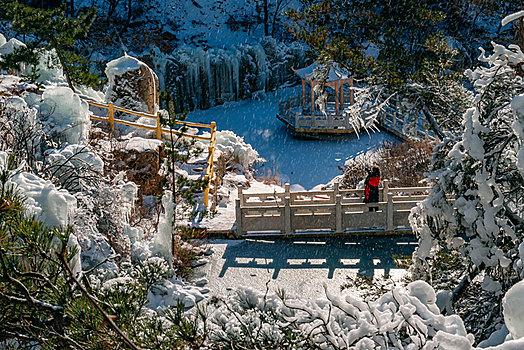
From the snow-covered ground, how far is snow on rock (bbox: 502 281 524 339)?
8046mm

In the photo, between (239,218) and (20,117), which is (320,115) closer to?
(239,218)

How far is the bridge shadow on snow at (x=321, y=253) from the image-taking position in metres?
10.9

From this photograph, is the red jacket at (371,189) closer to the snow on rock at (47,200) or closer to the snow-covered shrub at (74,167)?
the snow-covered shrub at (74,167)

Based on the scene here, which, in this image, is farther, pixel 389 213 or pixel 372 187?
pixel 372 187

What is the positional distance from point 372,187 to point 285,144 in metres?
10.2

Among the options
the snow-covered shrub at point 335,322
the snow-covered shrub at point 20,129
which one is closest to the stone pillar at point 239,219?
the snow-covered shrub at point 20,129

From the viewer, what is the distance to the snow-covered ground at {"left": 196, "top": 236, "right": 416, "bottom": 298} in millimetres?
10227

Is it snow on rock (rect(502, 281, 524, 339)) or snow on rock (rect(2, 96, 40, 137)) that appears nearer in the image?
snow on rock (rect(502, 281, 524, 339))

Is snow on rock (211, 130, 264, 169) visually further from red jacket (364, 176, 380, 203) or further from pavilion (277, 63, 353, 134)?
red jacket (364, 176, 380, 203)

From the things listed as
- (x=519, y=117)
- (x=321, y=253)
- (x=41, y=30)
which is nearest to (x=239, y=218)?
(x=321, y=253)

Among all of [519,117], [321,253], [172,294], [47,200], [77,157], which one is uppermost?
[519,117]

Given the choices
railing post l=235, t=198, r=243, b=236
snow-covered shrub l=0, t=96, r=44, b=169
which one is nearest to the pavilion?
railing post l=235, t=198, r=243, b=236

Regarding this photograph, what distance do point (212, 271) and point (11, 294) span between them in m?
8.23

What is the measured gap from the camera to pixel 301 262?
11.0 m
